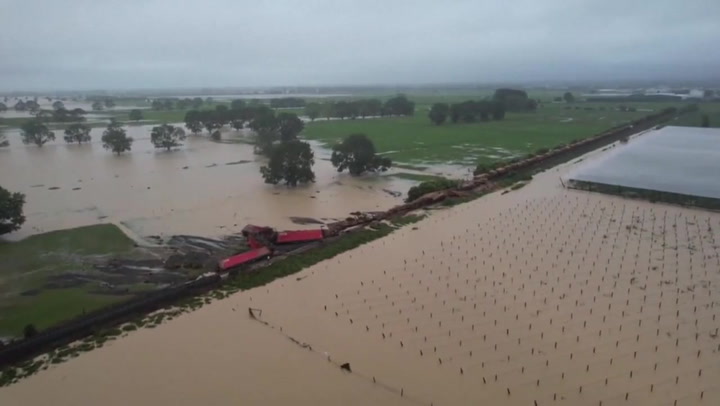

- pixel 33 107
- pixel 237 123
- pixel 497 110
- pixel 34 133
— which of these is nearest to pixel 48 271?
pixel 34 133

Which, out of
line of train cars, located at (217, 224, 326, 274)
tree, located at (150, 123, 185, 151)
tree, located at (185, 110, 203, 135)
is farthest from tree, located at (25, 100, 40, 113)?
line of train cars, located at (217, 224, 326, 274)

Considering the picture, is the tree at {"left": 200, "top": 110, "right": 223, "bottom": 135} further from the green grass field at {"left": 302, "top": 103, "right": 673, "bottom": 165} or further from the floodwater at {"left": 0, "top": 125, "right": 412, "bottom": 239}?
the floodwater at {"left": 0, "top": 125, "right": 412, "bottom": 239}

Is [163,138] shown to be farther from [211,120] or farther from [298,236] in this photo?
[298,236]

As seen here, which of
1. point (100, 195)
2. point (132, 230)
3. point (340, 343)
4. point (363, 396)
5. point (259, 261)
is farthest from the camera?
point (100, 195)

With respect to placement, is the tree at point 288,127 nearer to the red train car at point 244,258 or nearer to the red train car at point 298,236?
the red train car at point 298,236

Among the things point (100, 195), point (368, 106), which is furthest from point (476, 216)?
point (368, 106)

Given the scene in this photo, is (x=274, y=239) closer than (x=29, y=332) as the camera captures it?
No

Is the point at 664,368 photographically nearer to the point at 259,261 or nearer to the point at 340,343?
the point at 340,343
